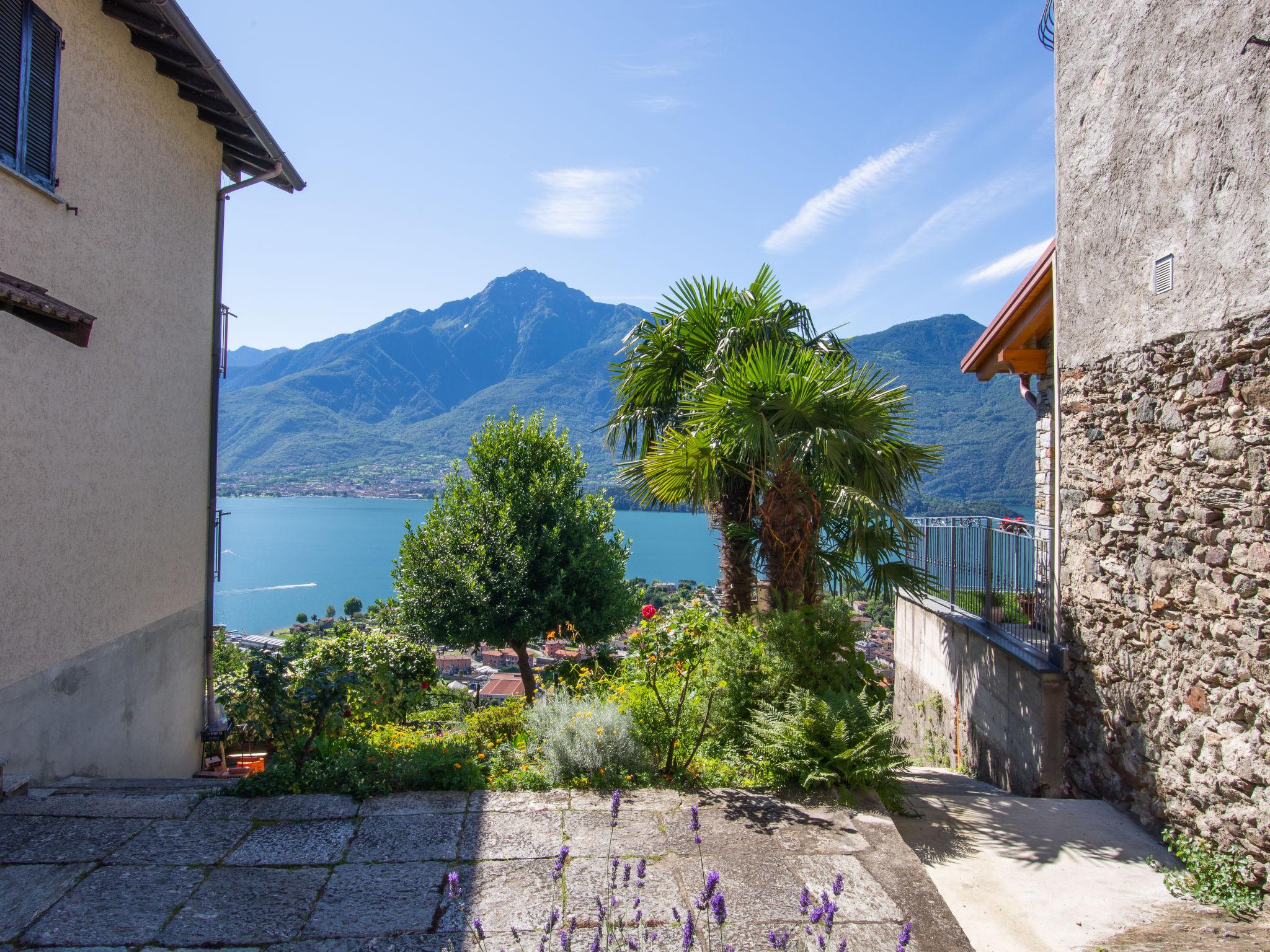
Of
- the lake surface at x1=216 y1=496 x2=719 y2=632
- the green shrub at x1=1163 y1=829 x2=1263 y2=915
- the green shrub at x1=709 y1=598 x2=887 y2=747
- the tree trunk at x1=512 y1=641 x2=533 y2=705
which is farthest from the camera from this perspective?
the lake surface at x1=216 y1=496 x2=719 y2=632

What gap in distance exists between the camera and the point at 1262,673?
3824mm

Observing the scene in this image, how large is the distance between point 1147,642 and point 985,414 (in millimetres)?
53761

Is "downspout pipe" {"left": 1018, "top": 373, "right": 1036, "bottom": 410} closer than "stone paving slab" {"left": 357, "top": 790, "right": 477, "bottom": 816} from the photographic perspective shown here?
No

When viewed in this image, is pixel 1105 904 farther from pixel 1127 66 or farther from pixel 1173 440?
pixel 1127 66

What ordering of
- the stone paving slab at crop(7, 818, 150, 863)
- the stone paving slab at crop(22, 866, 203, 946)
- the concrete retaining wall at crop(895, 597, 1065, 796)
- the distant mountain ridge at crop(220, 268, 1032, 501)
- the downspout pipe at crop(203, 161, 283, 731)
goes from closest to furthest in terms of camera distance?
the stone paving slab at crop(22, 866, 203, 946) → the stone paving slab at crop(7, 818, 150, 863) → the concrete retaining wall at crop(895, 597, 1065, 796) → the downspout pipe at crop(203, 161, 283, 731) → the distant mountain ridge at crop(220, 268, 1032, 501)

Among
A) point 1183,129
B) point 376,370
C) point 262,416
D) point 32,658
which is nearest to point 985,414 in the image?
point 1183,129

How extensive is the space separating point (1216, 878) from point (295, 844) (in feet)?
16.1

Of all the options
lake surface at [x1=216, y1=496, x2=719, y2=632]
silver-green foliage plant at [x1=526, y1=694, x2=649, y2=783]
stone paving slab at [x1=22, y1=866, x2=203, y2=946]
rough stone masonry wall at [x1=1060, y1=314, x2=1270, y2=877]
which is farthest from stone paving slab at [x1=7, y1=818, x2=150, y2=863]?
rough stone masonry wall at [x1=1060, y1=314, x2=1270, y2=877]

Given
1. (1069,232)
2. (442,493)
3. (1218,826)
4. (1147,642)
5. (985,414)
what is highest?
(985,414)

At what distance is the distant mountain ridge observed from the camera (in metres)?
47.1

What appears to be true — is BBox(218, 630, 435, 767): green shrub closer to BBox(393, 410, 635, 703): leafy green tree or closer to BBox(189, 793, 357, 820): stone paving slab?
BBox(189, 793, 357, 820): stone paving slab

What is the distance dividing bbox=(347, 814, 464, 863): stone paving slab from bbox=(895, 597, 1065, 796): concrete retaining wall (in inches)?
151

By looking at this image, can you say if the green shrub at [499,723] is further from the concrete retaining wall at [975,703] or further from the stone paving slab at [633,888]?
the concrete retaining wall at [975,703]

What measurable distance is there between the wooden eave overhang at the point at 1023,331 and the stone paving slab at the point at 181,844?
8.34 metres
